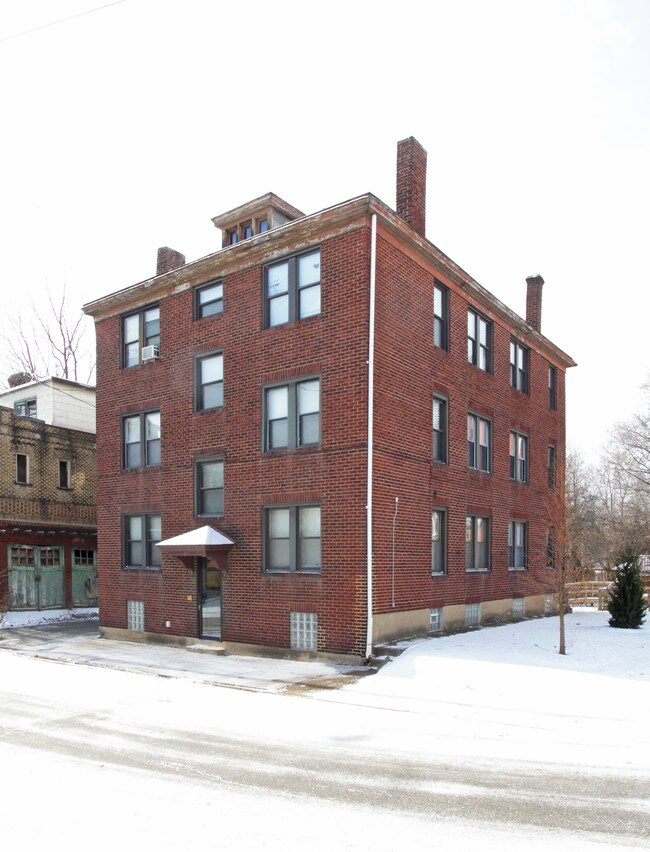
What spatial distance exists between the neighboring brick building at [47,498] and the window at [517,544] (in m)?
17.8

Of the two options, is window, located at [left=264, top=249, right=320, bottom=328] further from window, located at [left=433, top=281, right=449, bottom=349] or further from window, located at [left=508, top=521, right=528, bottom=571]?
window, located at [left=508, top=521, right=528, bottom=571]

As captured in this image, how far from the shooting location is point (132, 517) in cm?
2131

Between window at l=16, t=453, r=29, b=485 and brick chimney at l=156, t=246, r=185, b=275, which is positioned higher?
brick chimney at l=156, t=246, r=185, b=275

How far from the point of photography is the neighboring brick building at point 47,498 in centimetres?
2807

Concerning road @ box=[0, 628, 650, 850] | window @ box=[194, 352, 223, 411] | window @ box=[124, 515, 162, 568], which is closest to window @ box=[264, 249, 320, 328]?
window @ box=[194, 352, 223, 411]

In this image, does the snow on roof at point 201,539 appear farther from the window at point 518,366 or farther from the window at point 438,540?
the window at point 518,366

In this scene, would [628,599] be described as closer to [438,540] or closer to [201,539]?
[438,540]

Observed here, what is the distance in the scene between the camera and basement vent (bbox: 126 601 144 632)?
20.4 meters

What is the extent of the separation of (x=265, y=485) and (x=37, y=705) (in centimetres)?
728

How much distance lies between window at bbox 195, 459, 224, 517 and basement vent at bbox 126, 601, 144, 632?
3.67 metres

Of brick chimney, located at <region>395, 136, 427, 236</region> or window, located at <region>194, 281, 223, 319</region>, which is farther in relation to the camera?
window, located at <region>194, 281, 223, 319</region>

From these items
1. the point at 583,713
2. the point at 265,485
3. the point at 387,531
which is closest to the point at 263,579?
the point at 265,485

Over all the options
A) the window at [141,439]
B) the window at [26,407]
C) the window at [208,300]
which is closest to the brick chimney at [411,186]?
the window at [208,300]

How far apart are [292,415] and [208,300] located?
15.3 feet
